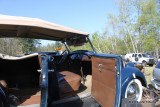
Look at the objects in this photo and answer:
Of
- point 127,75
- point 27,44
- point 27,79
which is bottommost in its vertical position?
point 27,79

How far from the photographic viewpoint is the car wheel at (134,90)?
2521 mm

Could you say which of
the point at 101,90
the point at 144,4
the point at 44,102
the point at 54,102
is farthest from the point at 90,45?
the point at 144,4

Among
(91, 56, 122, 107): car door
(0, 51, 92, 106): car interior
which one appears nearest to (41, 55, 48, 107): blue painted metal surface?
(0, 51, 92, 106): car interior

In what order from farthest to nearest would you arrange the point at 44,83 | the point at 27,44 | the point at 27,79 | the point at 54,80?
the point at 27,44
the point at 27,79
the point at 54,80
the point at 44,83

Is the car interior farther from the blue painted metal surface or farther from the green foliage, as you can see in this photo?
the green foliage

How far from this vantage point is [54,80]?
259 cm

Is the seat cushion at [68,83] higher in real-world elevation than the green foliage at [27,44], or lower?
lower

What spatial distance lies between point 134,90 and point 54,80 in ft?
5.72

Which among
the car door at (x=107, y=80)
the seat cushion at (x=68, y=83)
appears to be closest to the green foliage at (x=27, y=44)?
the seat cushion at (x=68, y=83)

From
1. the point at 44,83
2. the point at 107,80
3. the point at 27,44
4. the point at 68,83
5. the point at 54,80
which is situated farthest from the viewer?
the point at 27,44

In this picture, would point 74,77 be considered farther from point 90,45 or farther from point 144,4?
point 144,4

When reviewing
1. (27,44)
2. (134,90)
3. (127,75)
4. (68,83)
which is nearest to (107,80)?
(127,75)

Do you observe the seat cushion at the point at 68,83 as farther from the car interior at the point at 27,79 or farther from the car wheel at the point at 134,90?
the car wheel at the point at 134,90

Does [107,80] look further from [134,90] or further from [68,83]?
[68,83]
